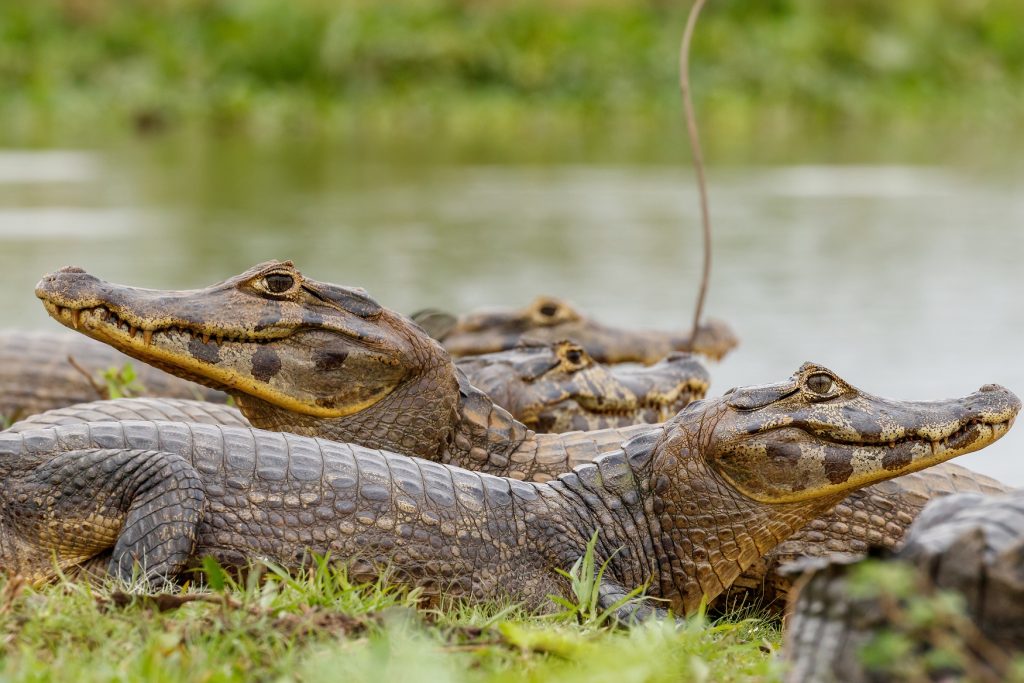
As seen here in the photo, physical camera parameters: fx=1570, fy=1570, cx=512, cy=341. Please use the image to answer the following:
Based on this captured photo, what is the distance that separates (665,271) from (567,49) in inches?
601

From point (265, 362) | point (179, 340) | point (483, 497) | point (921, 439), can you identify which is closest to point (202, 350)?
point (179, 340)

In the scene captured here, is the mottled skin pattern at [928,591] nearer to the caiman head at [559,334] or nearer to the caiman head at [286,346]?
the caiman head at [286,346]

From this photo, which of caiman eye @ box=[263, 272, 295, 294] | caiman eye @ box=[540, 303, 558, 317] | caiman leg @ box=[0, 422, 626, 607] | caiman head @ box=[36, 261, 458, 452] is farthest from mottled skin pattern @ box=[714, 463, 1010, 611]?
caiman eye @ box=[540, 303, 558, 317]

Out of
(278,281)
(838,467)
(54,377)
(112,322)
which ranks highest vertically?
(278,281)

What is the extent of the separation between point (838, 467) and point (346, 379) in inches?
57.6

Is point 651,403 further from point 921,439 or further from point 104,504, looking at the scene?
point 104,504

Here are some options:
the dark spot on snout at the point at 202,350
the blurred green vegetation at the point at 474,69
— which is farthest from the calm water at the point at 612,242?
the blurred green vegetation at the point at 474,69

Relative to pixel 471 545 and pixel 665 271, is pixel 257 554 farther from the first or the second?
pixel 665 271

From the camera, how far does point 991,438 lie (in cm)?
396

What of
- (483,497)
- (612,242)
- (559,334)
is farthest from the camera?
(612,242)

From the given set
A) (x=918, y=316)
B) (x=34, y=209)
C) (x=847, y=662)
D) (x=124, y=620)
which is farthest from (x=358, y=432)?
(x=34, y=209)

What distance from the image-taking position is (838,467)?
3844 millimetres

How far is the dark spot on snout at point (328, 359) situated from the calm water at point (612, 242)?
3258 millimetres

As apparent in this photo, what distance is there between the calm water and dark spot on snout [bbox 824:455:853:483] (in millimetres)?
2911
